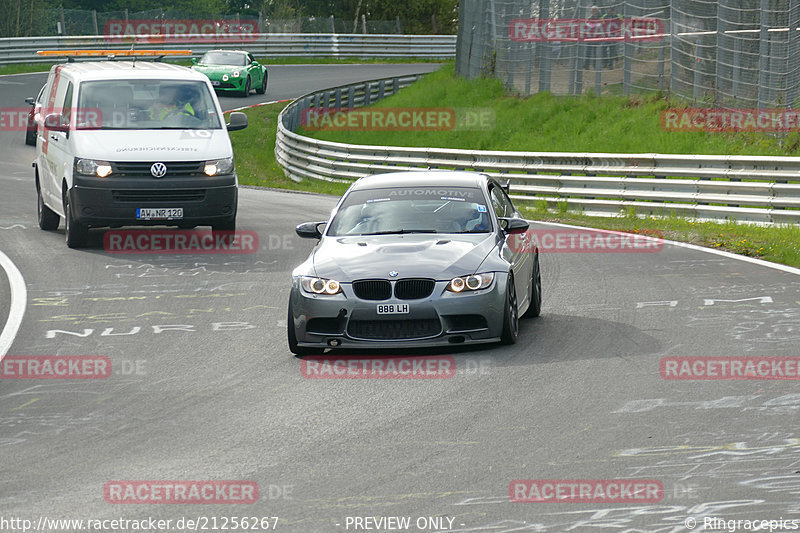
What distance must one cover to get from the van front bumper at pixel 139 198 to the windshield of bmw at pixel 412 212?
18.3 feet

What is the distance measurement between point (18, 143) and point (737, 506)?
3130cm

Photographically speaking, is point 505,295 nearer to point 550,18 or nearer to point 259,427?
point 259,427

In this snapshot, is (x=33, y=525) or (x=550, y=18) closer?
(x=33, y=525)

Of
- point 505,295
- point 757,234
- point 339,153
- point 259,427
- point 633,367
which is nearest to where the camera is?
point 259,427

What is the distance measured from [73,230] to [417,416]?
32.1 feet

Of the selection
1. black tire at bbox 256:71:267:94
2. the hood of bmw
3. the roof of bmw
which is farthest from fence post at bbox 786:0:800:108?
black tire at bbox 256:71:267:94

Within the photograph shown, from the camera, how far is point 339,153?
30.1 meters

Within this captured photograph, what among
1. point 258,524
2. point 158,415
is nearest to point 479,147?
point 158,415

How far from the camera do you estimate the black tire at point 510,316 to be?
33.5ft

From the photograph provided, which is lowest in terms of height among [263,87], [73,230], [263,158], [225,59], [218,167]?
[263,158]

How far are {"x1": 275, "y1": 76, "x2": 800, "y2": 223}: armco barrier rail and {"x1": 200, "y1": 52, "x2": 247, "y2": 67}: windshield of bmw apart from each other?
16463mm

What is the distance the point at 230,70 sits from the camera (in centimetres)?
4538

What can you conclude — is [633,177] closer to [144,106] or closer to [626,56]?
[144,106]

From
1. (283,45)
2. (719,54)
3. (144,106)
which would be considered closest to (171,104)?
(144,106)
